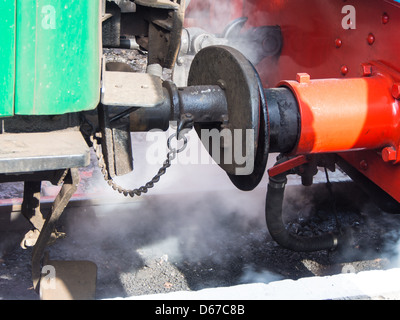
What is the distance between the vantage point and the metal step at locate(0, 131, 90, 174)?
1.45m

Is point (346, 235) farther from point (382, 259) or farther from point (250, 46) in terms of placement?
point (250, 46)

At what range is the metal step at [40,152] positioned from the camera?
1453mm

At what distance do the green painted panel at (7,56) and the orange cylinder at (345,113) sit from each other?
1.09 m

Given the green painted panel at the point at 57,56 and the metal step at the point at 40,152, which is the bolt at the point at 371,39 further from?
the metal step at the point at 40,152

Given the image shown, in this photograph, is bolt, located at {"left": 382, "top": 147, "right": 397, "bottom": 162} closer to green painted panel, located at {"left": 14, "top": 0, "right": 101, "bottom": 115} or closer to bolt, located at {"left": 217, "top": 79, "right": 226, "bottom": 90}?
bolt, located at {"left": 217, "top": 79, "right": 226, "bottom": 90}

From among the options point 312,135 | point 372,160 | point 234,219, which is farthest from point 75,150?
Result: point 234,219

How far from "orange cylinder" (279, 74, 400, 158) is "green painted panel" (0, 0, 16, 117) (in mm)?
1087

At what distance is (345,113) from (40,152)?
3.92ft

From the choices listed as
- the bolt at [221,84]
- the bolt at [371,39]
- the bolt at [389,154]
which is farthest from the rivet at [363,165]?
the bolt at [221,84]

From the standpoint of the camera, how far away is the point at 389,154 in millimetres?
2045

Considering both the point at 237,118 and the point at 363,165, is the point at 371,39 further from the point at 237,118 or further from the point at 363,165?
the point at 237,118

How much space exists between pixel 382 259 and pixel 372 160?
1083mm
